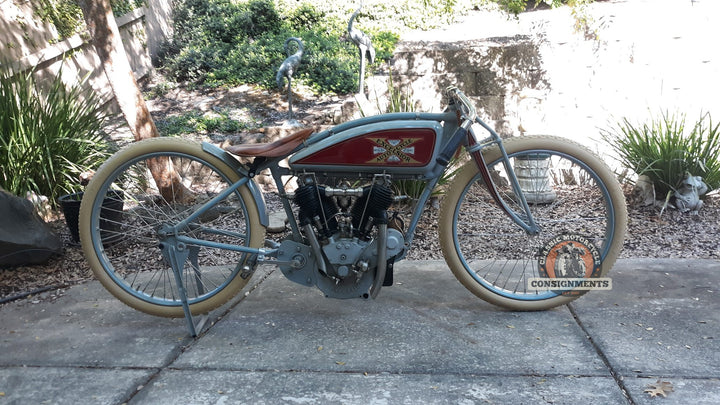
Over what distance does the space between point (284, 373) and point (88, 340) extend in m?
1.05

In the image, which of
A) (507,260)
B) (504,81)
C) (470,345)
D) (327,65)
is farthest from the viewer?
(327,65)

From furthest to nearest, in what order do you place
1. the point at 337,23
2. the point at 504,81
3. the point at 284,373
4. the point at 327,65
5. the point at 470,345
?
the point at 337,23 < the point at 327,65 < the point at 504,81 < the point at 470,345 < the point at 284,373

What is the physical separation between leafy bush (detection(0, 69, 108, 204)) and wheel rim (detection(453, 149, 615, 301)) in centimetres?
300

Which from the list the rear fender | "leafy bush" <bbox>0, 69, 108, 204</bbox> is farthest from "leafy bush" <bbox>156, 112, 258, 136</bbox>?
the rear fender

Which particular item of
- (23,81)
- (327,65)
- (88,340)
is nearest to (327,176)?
(88,340)

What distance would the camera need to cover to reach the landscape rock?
3.63m

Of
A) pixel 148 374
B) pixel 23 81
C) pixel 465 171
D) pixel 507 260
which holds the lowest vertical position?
pixel 507 260

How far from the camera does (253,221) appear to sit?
9.38 feet

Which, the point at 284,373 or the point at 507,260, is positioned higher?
the point at 284,373

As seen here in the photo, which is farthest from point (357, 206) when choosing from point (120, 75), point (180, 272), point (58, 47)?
point (58, 47)

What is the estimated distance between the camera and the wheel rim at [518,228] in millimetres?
2887

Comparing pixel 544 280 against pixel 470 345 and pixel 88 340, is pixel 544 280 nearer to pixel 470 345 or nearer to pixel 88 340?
pixel 470 345

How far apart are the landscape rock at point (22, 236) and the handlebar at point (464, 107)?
2.78m

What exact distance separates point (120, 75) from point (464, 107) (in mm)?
3146
